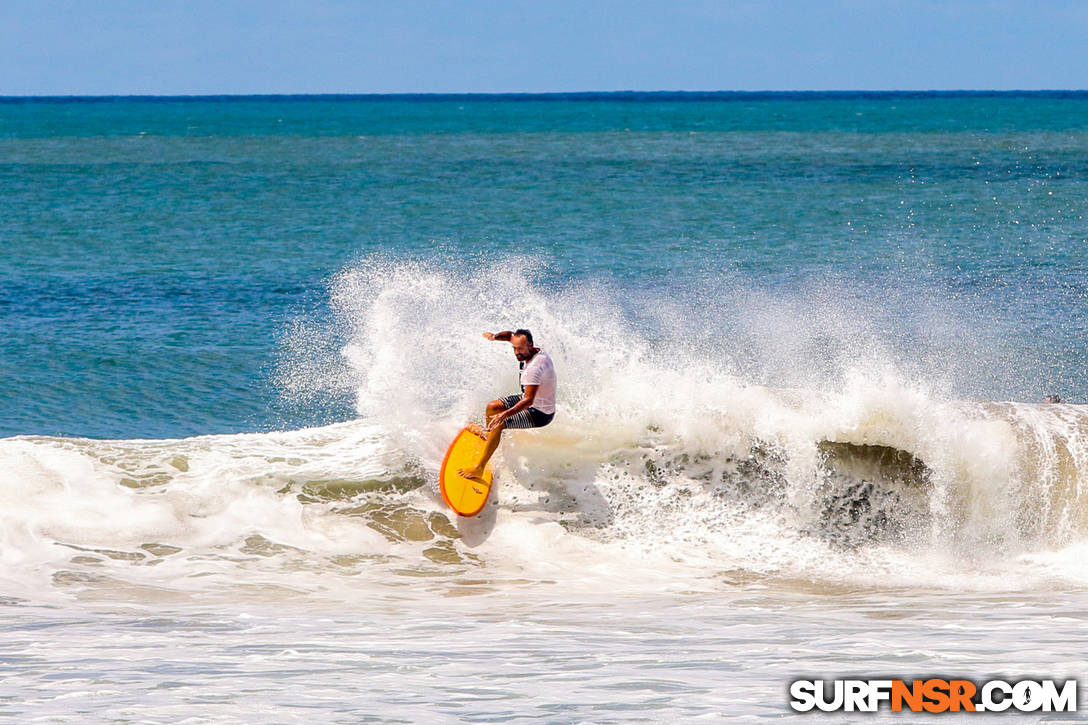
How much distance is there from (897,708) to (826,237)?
106 ft

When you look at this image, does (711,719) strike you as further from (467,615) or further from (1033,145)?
(1033,145)

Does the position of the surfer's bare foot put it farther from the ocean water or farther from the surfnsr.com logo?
the surfnsr.com logo

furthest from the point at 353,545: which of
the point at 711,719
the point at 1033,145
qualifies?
the point at 1033,145

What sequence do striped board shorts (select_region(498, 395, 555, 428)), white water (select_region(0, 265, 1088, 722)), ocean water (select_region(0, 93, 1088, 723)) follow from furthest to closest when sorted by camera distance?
striped board shorts (select_region(498, 395, 555, 428))
ocean water (select_region(0, 93, 1088, 723))
white water (select_region(0, 265, 1088, 722))

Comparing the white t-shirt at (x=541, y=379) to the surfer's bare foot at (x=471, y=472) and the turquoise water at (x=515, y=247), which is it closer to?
the surfer's bare foot at (x=471, y=472)

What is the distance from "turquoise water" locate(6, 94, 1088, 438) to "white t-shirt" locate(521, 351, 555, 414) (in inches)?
242

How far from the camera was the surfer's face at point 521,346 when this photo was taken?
12.6m

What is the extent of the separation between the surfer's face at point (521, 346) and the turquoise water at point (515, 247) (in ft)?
20.7

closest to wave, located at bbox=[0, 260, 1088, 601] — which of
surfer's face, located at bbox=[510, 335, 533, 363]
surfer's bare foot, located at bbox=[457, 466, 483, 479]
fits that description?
surfer's bare foot, located at bbox=[457, 466, 483, 479]

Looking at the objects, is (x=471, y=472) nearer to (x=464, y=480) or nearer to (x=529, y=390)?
(x=464, y=480)

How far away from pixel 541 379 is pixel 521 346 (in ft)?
1.22

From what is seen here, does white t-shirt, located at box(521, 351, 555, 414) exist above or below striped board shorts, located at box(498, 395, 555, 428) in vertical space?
above

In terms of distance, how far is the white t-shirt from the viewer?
41.4 ft

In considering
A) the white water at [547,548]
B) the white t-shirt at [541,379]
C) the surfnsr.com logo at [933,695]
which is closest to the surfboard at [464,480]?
the white water at [547,548]
